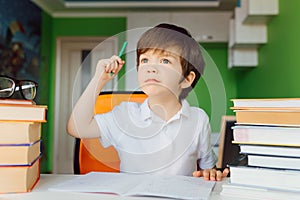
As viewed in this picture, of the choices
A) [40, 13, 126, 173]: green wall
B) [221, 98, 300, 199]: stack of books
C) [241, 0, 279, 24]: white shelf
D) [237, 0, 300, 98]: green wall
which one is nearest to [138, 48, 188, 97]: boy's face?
[221, 98, 300, 199]: stack of books

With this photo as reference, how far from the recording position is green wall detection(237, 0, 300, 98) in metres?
1.61

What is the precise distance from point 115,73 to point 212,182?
31 centimetres

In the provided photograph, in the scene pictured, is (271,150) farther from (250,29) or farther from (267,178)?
(250,29)

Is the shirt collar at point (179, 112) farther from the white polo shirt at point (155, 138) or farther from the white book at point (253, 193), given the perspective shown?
the white book at point (253, 193)

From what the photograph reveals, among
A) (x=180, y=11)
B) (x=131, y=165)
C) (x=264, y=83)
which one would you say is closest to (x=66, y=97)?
(x=180, y=11)

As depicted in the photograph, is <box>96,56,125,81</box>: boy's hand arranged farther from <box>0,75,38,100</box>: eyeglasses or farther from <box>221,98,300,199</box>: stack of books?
<box>221,98,300,199</box>: stack of books

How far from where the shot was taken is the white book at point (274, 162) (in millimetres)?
509

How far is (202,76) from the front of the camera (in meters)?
0.70

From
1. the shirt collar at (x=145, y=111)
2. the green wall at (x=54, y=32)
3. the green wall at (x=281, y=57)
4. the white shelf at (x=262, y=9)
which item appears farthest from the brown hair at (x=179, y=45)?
the green wall at (x=54, y=32)

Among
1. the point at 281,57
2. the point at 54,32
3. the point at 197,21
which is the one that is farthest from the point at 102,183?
the point at 54,32

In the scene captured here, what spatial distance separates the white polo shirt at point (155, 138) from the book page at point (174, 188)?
8 cm

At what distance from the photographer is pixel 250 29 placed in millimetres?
2352

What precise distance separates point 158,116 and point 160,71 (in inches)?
5.2

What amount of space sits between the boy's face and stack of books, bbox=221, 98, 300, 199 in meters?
0.18
